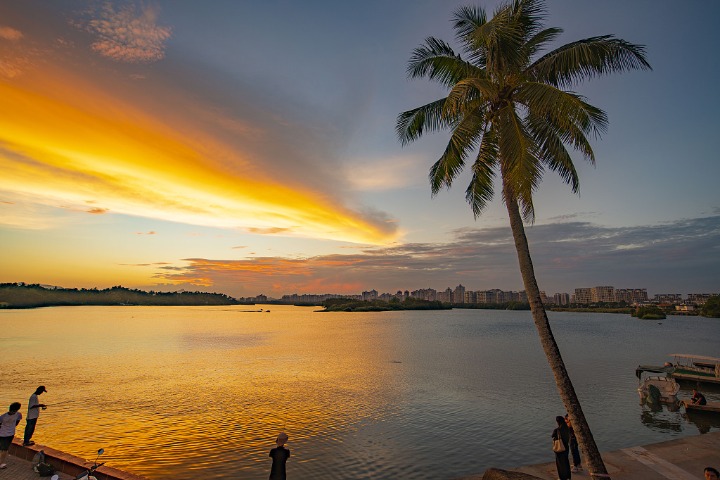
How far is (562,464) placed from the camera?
1191 cm

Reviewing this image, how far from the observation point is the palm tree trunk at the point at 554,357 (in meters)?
11.0

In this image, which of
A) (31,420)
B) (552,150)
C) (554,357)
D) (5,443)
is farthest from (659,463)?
(31,420)

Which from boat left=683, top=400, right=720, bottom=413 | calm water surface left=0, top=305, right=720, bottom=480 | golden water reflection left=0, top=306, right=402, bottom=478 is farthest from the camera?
boat left=683, top=400, right=720, bottom=413

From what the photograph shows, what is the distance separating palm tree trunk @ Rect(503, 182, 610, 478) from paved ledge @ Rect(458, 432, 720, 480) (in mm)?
2415

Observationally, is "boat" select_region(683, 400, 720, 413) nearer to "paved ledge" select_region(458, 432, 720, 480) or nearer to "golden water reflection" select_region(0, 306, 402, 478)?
"paved ledge" select_region(458, 432, 720, 480)

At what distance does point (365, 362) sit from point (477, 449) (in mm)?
32280

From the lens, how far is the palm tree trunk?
35.9 ft

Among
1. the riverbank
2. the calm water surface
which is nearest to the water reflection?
the calm water surface

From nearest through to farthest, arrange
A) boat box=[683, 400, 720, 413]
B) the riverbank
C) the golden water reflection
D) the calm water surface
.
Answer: the riverbank < the calm water surface < the golden water reflection < boat box=[683, 400, 720, 413]

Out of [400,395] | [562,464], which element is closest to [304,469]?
[562,464]

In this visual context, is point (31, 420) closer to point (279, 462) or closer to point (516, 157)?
point (279, 462)

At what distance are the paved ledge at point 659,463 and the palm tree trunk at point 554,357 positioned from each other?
241 cm

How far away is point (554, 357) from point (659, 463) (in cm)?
756

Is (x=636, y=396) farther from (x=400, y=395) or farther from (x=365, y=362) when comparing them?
(x=365, y=362)
